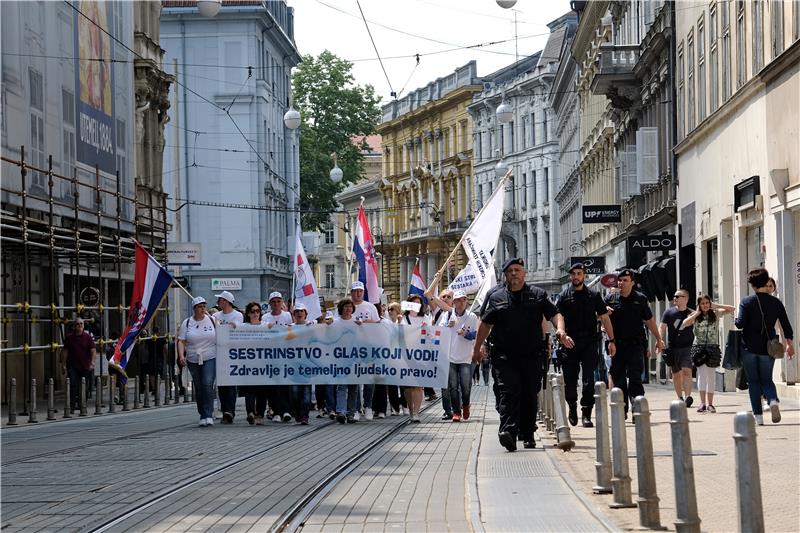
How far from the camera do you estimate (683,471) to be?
297 inches

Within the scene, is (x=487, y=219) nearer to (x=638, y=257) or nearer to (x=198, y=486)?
(x=198, y=486)

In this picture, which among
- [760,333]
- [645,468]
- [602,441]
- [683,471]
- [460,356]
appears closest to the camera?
[683,471]

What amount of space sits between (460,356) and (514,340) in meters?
6.63

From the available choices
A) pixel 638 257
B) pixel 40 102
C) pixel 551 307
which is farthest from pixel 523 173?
pixel 551 307

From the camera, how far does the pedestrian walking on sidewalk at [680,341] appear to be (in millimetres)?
21125

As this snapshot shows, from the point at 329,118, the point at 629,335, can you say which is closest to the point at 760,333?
the point at 629,335

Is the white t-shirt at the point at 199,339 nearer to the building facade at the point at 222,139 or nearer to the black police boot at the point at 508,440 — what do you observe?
the black police boot at the point at 508,440

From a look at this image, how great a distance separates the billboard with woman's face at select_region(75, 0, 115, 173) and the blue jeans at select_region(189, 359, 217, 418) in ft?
38.8

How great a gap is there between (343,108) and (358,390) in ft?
208

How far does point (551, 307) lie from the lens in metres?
14.5

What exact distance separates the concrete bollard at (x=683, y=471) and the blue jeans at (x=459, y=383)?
515 inches

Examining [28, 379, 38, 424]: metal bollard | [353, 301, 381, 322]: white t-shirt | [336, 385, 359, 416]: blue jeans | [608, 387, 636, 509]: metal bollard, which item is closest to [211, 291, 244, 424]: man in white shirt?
[336, 385, 359, 416]: blue jeans

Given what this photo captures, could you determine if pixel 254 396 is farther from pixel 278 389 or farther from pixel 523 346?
pixel 523 346

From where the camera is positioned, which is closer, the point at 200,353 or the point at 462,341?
the point at 200,353
